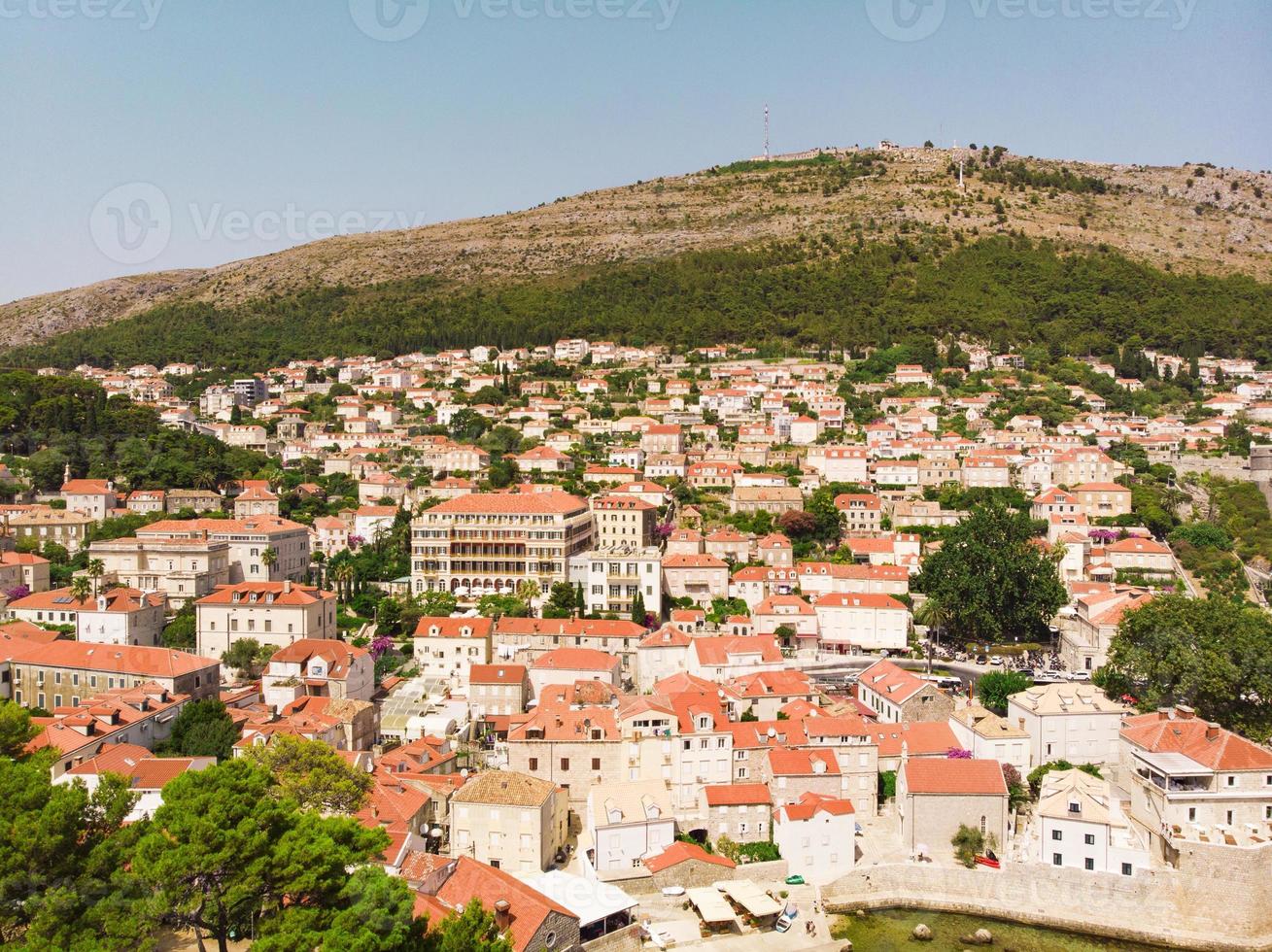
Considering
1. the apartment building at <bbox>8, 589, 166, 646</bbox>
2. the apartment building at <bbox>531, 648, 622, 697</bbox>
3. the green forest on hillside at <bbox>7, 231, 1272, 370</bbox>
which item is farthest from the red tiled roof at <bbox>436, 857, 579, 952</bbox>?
the green forest on hillside at <bbox>7, 231, 1272, 370</bbox>

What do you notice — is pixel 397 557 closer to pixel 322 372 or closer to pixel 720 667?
pixel 720 667

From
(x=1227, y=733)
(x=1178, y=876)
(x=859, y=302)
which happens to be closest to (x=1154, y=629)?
(x=1227, y=733)

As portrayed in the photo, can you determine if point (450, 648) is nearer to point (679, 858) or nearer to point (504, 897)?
point (679, 858)

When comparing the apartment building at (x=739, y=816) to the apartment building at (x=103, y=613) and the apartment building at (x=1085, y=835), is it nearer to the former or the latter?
the apartment building at (x=1085, y=835)

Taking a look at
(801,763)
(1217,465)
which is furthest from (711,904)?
(1217,465)

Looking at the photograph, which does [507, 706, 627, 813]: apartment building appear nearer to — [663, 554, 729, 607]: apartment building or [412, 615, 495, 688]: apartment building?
[412, 615, 495, 688]: apartment building
